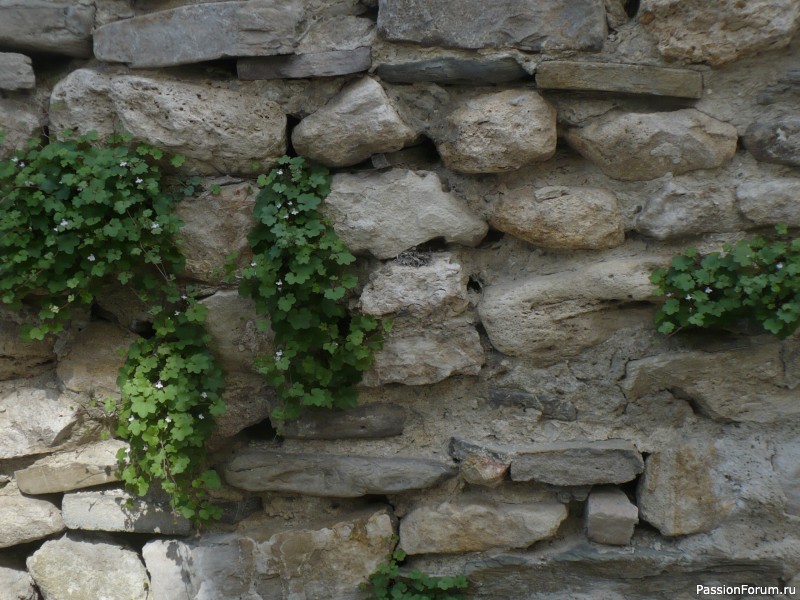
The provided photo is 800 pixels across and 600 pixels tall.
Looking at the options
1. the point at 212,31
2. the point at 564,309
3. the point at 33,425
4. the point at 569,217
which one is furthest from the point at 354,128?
the point at 33,425

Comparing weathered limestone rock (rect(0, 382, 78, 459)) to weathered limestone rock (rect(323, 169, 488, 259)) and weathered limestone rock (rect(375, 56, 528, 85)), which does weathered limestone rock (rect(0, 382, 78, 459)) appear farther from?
weathered limestone rock (rect(375, 56, 528, 85))

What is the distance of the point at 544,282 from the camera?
210cm

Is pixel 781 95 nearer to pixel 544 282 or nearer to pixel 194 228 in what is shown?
pixel 544 282

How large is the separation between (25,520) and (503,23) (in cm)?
219

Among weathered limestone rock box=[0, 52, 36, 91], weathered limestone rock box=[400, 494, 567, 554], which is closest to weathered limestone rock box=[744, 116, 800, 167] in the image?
weathered limestone rock box=[400, 494, 567, 554]

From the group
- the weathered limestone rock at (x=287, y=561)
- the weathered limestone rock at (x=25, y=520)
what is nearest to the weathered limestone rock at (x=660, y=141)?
the weathered limestone rock at (x=287, y=561)

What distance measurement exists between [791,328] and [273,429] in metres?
1.59

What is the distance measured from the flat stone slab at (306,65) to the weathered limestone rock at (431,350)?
0.77m

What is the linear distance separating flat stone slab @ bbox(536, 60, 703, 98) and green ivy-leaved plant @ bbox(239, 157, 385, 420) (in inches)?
29.7

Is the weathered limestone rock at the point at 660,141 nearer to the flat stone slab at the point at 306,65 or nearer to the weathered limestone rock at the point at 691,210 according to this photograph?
the weathered limestone rock at the point at 691,210

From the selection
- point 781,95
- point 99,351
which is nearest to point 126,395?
point 99,351

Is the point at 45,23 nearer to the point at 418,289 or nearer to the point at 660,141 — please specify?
the point at 418,289

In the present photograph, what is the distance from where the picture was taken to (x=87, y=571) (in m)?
2.34

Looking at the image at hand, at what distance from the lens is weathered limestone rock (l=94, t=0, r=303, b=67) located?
6.72ft
